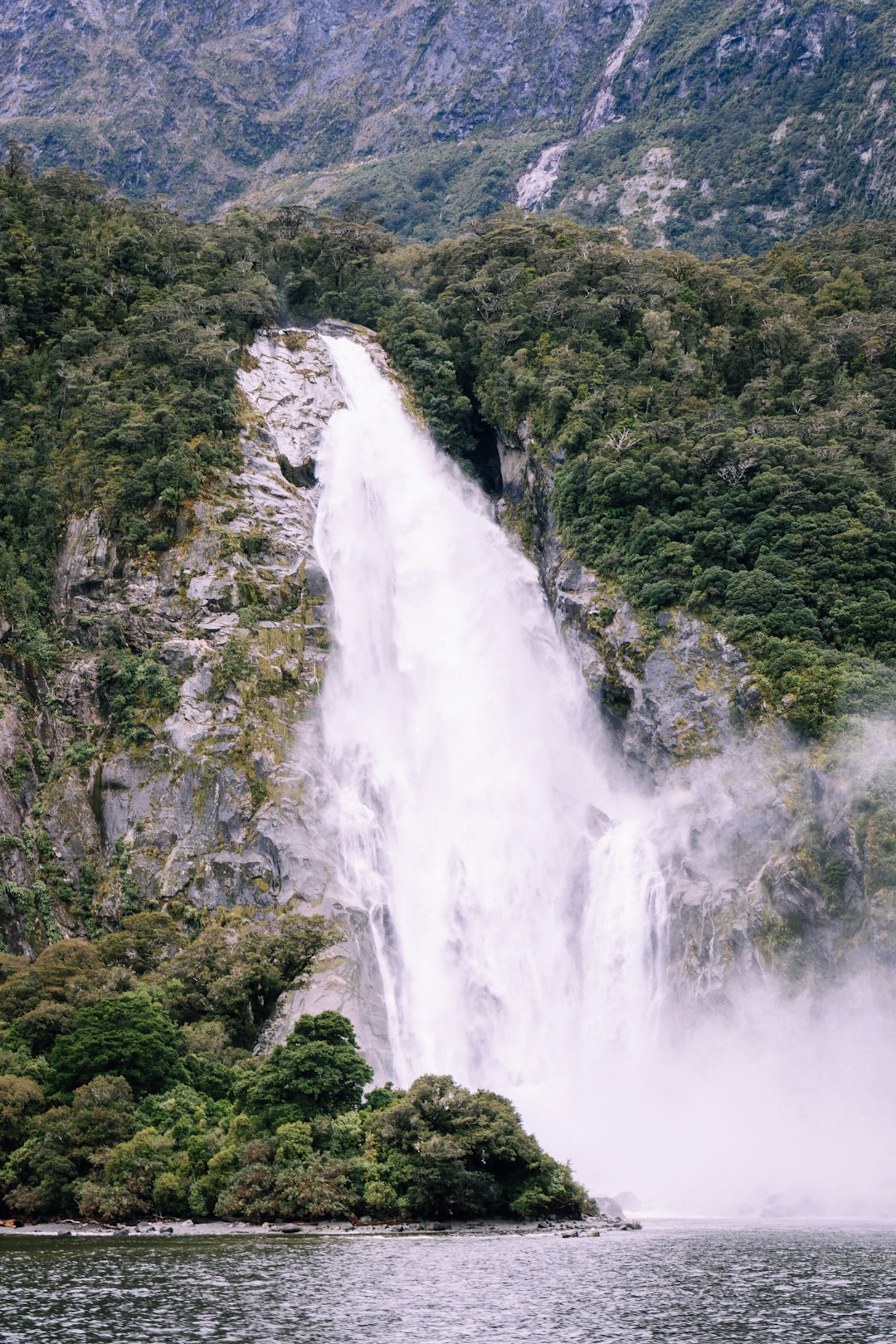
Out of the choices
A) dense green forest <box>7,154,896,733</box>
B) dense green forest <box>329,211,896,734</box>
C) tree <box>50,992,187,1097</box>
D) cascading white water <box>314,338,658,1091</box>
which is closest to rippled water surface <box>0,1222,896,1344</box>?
tree <box>50,992,187,1097</box>

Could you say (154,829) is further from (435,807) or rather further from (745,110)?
(745,110)

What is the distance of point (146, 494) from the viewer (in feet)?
209

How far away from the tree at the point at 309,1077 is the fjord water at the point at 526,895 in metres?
8.78

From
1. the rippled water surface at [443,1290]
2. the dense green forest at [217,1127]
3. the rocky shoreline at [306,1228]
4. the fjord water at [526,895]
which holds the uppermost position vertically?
the fjord water at [526,895]

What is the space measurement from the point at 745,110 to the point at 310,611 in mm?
113586

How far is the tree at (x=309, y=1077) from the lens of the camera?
40500mm

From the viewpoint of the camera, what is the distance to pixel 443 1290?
26688mm

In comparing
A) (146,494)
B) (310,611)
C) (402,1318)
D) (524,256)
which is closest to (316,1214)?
(402,1318)

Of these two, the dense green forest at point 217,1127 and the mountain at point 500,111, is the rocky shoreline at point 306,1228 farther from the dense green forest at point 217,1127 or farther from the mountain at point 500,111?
the mountain at point 500,111

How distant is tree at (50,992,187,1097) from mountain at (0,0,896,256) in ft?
373

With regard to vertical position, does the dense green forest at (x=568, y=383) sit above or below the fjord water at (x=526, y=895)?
above

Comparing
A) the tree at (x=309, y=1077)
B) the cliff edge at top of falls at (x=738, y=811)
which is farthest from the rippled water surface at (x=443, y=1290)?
the cliff edge at top of falls at (x=738, y=811)

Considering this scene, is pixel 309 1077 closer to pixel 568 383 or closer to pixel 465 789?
pixel 465 789

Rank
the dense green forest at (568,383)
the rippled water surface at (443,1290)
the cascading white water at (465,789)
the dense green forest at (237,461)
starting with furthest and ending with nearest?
the dense green forest at (568,383) → the cascading white water at (465,789) → the dense green forest at (237,461) → the rippled water surface at (443,1290)
